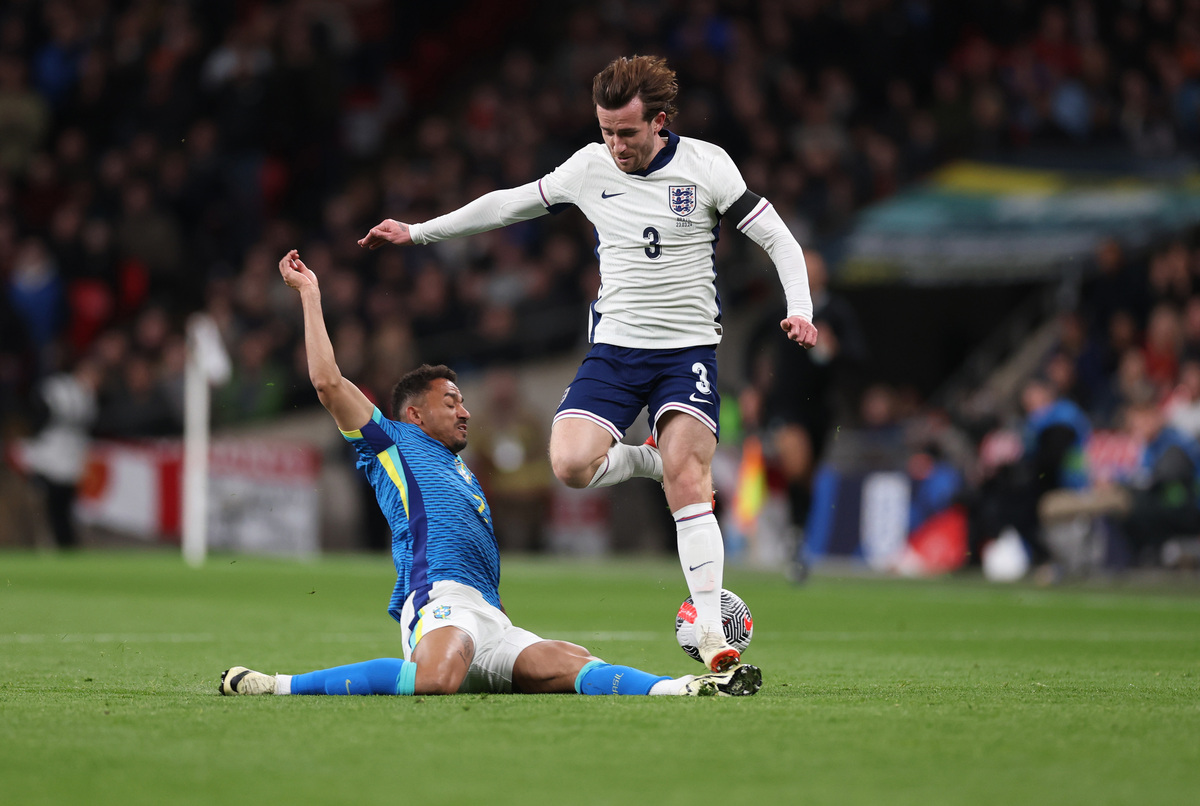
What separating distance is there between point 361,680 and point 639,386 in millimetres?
1591

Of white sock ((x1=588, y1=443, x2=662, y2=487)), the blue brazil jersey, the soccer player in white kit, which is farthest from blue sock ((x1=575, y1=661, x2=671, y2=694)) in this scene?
white sock ((x1=588, y1=443, x2=662, y2=487))

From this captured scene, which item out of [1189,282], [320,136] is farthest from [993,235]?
[320,136]

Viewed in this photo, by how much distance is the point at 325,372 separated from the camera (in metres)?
5.49

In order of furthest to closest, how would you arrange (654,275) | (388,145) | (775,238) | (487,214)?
1. (388,145)
2. (487,214)
3. (654,275)
4. (775,238)

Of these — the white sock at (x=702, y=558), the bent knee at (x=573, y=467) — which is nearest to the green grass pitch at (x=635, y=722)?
the white sock at (x=702, y=558)

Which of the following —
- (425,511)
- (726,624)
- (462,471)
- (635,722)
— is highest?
(462,471)

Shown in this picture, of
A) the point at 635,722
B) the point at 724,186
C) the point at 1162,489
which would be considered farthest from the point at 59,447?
the point at 635,722

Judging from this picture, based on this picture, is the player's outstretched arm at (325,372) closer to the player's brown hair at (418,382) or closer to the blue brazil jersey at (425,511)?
the blue brazil jersey at (425,511)

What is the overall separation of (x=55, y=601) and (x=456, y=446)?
568cm

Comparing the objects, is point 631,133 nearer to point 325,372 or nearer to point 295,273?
point 295,273

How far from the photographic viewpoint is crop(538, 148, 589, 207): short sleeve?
6215 millimetres

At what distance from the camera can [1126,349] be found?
15047 millimetres

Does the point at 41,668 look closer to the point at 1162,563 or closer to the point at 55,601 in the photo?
the point at 55,601

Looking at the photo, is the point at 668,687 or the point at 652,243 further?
the point at 652,243
